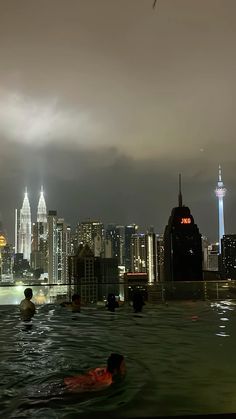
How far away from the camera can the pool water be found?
18.9 feet

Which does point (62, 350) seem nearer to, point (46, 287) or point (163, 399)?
point (163, 399)

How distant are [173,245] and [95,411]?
37111mm

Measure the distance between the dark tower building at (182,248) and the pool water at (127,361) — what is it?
2255 centimetres

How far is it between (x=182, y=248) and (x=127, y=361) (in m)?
34.3

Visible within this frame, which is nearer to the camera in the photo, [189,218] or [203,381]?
[203,381]

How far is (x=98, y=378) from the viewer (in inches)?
269

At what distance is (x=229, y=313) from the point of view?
15930mm

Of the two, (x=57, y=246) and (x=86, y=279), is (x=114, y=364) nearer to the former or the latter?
(x=86, y=279)

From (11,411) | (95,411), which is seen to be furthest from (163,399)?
(11,411)

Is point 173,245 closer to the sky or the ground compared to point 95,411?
closer to the sky

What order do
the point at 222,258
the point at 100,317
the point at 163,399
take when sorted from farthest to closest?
the point at 222,258, the point at 100,317, the point at 163,399

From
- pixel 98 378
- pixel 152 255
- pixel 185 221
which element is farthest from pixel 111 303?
pixel 152 255

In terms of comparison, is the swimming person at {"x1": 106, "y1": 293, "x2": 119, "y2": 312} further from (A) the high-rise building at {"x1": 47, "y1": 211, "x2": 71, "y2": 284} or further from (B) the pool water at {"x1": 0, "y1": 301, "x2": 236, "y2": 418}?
(A) the high-rise building at {"x1": 47, "y1": 211, "x2": 71, "y2": 284}

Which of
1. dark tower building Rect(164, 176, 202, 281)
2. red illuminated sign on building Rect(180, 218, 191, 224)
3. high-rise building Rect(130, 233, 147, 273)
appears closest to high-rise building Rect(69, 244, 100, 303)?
dark tower building Rect(164, 176, 202, 281)
